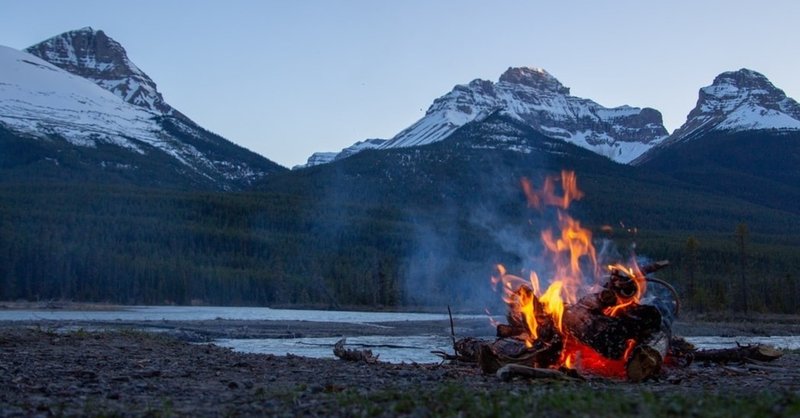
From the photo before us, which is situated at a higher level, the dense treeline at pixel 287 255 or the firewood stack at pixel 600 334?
the dense treeline at pixel 287 255

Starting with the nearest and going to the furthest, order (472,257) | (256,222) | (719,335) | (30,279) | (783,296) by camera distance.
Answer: (719,335)
(783,296)
(30,279)
(472,257)
(256,222)

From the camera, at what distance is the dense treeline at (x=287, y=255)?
123m

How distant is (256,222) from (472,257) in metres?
54.0

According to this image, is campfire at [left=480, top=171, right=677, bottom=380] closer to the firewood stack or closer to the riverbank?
the firewood stack

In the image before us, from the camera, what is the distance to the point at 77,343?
90.9 ft

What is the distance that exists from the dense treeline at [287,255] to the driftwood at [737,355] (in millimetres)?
72314

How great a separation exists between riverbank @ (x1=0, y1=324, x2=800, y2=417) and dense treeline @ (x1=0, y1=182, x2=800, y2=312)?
3008 inches

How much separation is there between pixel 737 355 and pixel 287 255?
149m

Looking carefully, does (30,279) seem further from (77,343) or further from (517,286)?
(517,286)

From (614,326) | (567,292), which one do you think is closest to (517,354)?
(614,326)

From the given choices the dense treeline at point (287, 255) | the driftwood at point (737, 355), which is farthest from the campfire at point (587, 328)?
the dense treeline at point (287, 255)

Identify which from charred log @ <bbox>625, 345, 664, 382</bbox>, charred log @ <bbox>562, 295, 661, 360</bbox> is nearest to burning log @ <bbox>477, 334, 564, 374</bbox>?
charred log @ <bbox>562, 295, 661, 360</bbox>

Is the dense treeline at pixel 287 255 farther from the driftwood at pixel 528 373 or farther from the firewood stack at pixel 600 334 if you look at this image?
the driftwood at pixel 528 373

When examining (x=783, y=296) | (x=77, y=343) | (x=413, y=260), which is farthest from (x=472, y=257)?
(x=77, y=343)
